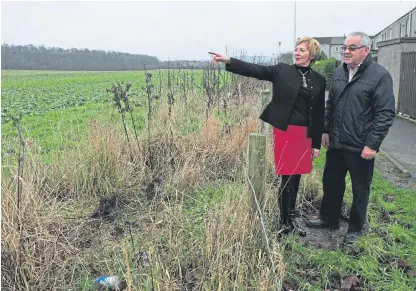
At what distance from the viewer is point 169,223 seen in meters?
3.53

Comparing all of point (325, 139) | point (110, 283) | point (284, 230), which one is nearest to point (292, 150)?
point (325, 139)

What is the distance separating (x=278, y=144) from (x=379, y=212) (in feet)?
5.55

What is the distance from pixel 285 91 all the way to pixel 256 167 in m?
0.84

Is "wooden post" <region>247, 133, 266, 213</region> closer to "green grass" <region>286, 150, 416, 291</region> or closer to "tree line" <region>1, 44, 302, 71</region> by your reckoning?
"green grass" <region>286, 150, 416, 291</region>

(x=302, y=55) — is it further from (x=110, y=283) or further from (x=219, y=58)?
(x=110, y=283)

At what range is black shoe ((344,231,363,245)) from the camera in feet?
12.9

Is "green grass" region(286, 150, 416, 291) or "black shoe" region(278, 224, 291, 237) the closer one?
"green grass" region(286, 150, 416, 291)

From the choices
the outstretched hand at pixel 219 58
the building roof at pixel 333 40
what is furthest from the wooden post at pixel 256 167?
A: the building roof at pixel 333 40

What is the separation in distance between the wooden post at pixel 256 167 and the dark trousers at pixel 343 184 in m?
1.04

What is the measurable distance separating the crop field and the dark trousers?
20 centimetres

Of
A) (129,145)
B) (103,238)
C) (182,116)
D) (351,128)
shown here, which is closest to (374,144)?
(351,128)

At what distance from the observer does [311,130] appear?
393 cm

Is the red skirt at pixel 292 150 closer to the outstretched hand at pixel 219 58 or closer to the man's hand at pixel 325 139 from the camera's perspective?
the man's hand at pixel 325 139

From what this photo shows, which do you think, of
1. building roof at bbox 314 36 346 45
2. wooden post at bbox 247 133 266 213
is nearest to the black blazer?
wooden post at bbox 247 133 266 213
